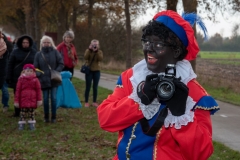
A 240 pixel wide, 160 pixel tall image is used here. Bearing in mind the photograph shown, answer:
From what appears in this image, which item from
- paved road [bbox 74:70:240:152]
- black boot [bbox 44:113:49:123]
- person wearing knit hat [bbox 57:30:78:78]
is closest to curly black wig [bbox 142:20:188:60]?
paved road [bbox 74:70:240:152]

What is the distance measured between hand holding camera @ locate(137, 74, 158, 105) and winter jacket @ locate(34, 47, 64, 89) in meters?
6.24

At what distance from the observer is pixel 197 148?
2.34m

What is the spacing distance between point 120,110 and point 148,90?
0.78 feet

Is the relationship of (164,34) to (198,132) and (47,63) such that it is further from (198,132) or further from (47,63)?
(47,63)

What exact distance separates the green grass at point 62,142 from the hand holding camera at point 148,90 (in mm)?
4135

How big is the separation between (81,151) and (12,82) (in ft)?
10.8

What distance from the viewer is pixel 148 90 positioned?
230 centimetres

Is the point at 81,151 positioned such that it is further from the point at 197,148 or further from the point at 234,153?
the point at 197,148

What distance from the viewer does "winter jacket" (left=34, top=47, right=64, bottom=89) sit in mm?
8422

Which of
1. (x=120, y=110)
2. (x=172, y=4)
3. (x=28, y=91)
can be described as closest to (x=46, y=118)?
(x=28, y=91)

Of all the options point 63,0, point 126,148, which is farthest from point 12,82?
point 63,0

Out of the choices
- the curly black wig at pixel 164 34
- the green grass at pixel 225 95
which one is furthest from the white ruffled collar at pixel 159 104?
the green grass at pixel 225 95

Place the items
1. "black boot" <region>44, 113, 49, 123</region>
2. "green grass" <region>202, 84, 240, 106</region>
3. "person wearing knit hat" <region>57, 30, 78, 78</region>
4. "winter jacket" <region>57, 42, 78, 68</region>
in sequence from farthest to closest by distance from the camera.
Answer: "green grass" <region>202, 84, 240, 106</region> → "winter jacket" <region>57, 42, 78, 68</region> → "person wearing knit hat" <region>57, 30, 78, 78</region> → "black boot" <region>44, 113, 49, 123</region>

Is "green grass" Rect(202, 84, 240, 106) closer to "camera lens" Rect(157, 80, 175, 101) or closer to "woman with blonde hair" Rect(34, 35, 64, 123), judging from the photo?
"woman with blonde hair" Rect(34, 35, 64, 123)
